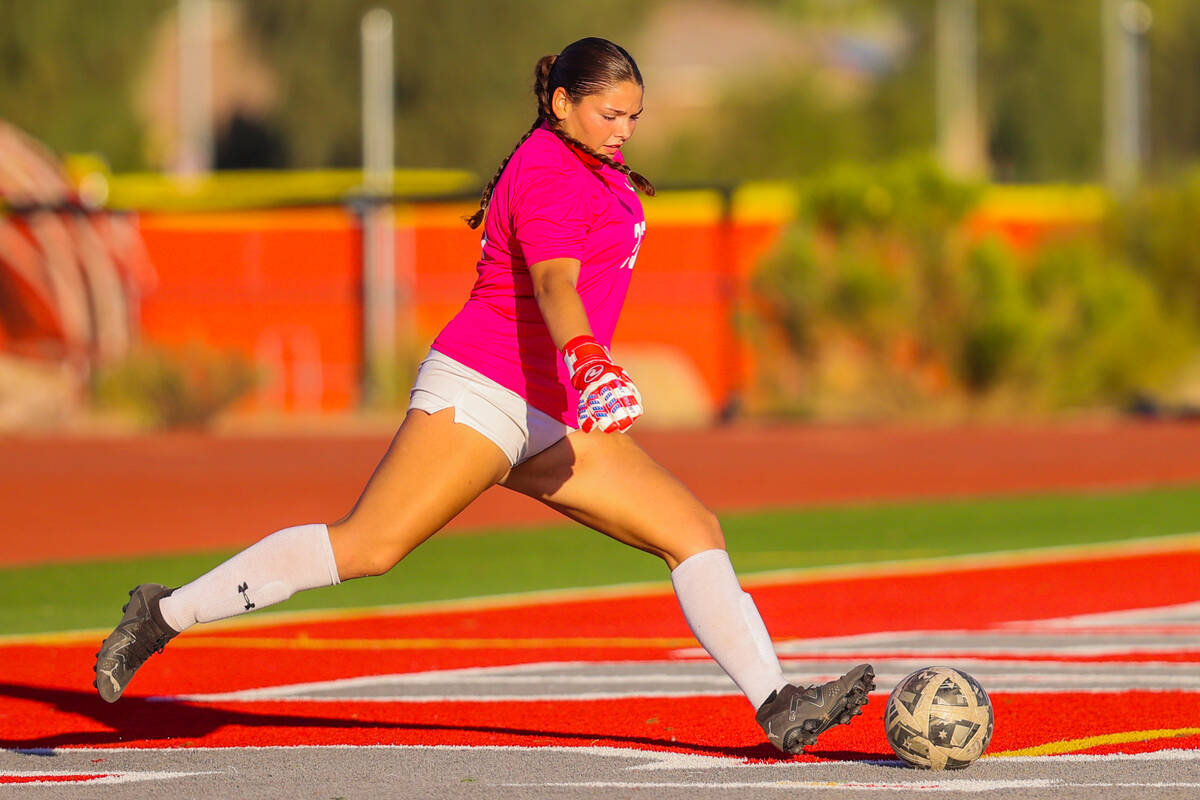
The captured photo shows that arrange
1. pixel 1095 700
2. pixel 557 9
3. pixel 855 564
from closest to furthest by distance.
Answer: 1. pixel 1095 700
2. pixel 855 564
3. pixel 557 9

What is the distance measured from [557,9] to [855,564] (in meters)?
43.6

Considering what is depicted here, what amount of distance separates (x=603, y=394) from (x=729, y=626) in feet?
3.15

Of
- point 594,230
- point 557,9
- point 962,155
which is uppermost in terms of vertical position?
point 557,9

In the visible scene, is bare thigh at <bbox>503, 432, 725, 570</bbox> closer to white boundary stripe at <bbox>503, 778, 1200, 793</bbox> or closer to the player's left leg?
the player's left leg

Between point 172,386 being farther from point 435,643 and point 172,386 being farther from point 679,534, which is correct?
point 679,534

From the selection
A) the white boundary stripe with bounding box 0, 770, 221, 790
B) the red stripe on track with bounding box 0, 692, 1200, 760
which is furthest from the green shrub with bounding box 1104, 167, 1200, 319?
the white boundary stripe with bounding box 0, 770, 221, 790

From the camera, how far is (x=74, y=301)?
87.9 ft

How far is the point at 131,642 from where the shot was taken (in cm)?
643

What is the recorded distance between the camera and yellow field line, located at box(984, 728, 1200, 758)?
6.64 metres

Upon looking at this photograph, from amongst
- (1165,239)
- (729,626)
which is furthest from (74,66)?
(729,626)

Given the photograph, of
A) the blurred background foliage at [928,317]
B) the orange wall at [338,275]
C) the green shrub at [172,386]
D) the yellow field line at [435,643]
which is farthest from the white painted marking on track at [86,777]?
the orange wall at [338,275]

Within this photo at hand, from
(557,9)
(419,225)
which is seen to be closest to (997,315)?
(419,225)

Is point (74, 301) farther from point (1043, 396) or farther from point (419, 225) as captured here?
point (1043, 396)

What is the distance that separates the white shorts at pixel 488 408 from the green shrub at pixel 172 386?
52.6 ft
